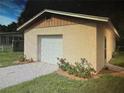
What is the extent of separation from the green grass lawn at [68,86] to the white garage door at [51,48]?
4199mm

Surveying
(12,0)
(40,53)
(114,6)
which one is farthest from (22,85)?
(114,6)

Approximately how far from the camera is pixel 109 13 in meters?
25.5

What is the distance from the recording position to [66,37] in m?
11.0

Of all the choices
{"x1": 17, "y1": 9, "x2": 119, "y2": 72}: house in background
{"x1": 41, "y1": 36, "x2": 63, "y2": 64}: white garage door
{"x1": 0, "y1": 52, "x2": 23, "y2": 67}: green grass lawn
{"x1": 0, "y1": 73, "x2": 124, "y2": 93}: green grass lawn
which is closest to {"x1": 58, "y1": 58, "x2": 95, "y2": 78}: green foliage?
{"x1": 17, "y1": 9, "x2": 119, "y2": 72}: house in background

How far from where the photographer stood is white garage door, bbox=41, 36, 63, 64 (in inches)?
479

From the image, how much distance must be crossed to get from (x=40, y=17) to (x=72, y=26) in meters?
3.41

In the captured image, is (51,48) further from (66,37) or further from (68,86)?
(68,86)

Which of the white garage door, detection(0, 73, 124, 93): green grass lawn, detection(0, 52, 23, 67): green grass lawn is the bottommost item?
detection(0, 73, 124, 93): green grass lawn

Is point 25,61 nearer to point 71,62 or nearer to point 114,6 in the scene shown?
point 71,62

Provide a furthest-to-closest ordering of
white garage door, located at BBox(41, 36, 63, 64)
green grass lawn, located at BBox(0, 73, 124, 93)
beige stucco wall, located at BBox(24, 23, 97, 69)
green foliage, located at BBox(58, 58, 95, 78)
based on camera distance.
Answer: white garage door, located at BBox(41, 36, 63, 64) → beige stucco wall, located at BBox(24, 23, 97, 69) → green foliage, located at BBox(58, 58, 95, 78) → green grass lawn, located at BBox(0, 73, 124, 93)

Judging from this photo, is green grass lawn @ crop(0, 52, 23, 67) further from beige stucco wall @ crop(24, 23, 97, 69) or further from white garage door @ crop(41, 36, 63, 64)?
beige stucco wall @ crop(24, 23, 97, 69)

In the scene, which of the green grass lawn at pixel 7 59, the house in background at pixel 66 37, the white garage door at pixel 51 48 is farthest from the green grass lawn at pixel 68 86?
the green grass lawn at pixel 7 59

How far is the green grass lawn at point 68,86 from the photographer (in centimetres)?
644

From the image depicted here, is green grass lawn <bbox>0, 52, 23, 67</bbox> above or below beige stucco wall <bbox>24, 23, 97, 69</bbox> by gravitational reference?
below
